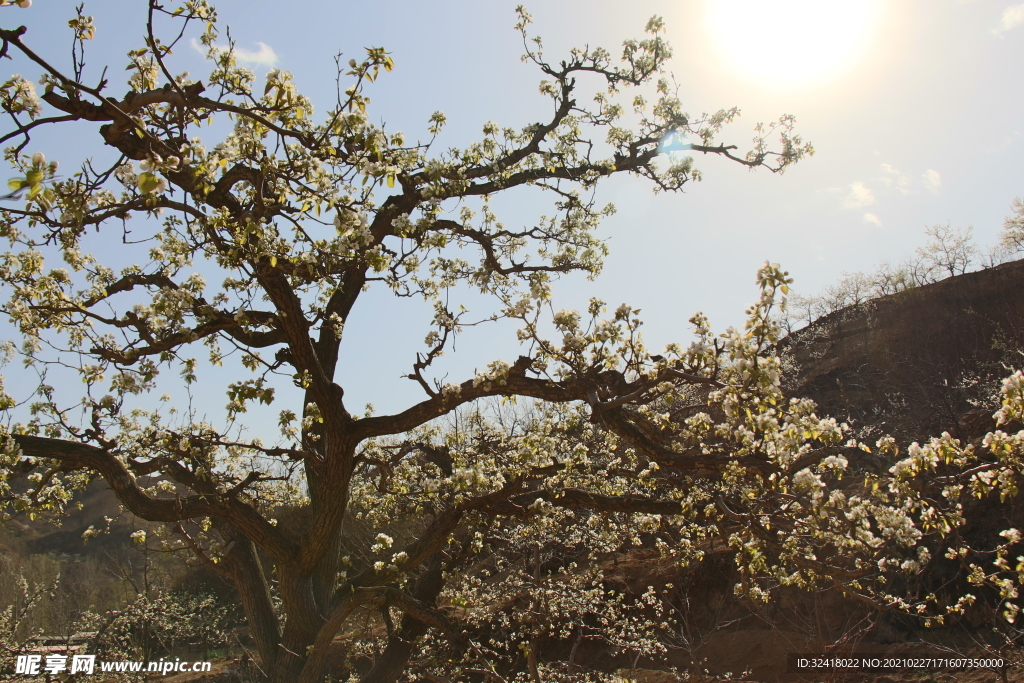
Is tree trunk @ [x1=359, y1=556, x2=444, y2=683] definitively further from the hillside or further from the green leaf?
the green leaf

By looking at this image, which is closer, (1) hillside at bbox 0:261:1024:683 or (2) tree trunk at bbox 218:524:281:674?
(2) tree trunk at bbox 218:524:281:674

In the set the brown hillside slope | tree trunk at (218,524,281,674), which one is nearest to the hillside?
the brown hillside slope

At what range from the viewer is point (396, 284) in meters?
7.09

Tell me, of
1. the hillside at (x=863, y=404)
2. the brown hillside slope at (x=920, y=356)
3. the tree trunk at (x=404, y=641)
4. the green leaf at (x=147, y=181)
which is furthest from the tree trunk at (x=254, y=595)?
the brown hillside slope at (x=920, y=356)

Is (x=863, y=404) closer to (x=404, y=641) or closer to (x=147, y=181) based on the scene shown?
(x=404, y=641)

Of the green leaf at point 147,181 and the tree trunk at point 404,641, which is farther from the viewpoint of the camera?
the tree trunk at point 404,641

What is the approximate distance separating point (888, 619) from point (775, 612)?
2.18m

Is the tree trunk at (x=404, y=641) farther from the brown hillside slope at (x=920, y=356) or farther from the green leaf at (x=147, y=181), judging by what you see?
the brown hillside slope at (x=920, y=356)

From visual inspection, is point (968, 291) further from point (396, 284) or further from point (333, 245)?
point (333, 245)

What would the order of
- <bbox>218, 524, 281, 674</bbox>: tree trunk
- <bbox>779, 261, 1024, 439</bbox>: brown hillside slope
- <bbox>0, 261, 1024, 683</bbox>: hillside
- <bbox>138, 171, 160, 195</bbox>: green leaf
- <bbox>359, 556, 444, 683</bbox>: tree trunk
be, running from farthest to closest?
<bbox>779, 261, 1024, 439</bbox>: brown hillside slope → <bbox>0, 261, 1024, 683</bbox>: hillside → <bbox>359, 556, 444, 683</bbox>: tree trunk → <bbox>218, 524, 281, 674</bbox>: tree trunk → <bbox>138, 171, 160, 195</bbox>: green leaf

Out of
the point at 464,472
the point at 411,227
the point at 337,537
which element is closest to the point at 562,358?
the point at 464,472

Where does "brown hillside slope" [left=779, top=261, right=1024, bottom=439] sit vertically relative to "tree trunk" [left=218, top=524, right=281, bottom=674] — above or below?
above

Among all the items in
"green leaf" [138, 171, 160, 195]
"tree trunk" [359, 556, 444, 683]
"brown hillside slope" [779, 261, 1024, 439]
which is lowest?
"tree trunk" [359, 556, 444, 683]

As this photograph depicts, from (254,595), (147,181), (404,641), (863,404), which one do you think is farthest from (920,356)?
(147,181)
